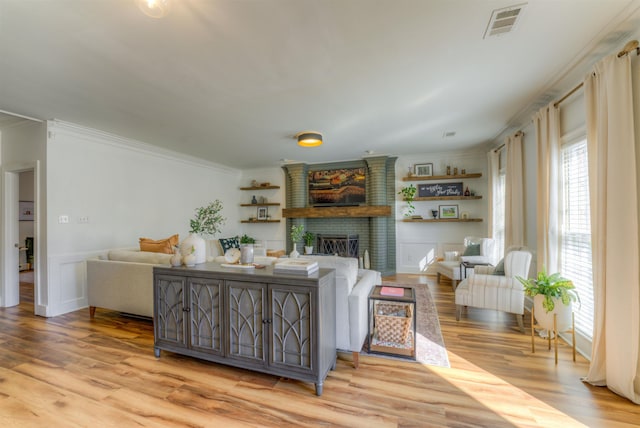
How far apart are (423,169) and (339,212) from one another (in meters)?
2.05

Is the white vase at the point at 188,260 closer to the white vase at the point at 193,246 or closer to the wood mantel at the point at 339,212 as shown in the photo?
the white vase at the point at 193,246

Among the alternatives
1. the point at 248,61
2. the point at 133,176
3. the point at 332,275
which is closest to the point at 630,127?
the point at 332,275

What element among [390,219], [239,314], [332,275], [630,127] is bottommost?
[239,314]

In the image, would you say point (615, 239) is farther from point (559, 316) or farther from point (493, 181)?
point (493, 181)

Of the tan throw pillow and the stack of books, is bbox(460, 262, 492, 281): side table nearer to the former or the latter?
the stack of books

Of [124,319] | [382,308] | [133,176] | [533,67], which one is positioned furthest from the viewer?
[133,176]

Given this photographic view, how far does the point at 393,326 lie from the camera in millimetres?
2576

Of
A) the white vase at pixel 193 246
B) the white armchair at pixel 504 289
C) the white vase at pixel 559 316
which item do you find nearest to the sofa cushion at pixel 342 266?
the white vase at pixel 193 246

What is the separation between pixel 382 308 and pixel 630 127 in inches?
91.9

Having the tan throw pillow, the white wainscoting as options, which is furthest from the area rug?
the white wainscoting

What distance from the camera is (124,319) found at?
11.2ft

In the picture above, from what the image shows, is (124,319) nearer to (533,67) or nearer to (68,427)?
(68,427)

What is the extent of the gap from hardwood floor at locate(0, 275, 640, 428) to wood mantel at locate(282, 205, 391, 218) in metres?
3.33

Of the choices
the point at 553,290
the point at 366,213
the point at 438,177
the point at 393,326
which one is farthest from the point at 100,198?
the point at 438,177
